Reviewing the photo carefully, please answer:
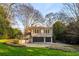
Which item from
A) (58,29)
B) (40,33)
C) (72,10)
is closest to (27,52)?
(40,33)

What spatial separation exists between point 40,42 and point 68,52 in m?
0.27

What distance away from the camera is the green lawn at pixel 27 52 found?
8.77 feet

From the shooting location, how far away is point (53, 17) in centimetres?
270

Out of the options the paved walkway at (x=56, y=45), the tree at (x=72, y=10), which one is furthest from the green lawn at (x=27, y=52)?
the tree at (x=72, y=10)

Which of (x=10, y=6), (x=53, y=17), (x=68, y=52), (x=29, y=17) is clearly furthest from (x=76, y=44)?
(x=10, y=6)

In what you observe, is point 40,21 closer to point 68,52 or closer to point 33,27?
point 33,27

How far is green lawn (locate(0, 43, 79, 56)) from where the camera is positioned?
2674mm

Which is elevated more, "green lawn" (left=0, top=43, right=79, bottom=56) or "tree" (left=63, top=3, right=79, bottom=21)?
"tree" (left=63, top=3, right=79, bottom=21)

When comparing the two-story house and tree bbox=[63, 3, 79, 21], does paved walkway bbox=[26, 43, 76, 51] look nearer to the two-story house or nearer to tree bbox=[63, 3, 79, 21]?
the two-story house

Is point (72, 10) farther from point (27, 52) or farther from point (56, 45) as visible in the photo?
point (27, 52)

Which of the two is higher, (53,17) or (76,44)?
(53,17)

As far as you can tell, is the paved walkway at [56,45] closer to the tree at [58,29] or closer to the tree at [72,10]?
the tree at [58,29]

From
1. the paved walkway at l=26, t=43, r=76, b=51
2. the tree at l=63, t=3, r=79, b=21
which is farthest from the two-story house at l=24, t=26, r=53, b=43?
the tree at l=63, t=3, r=79, b=21

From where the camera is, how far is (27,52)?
268 cm
